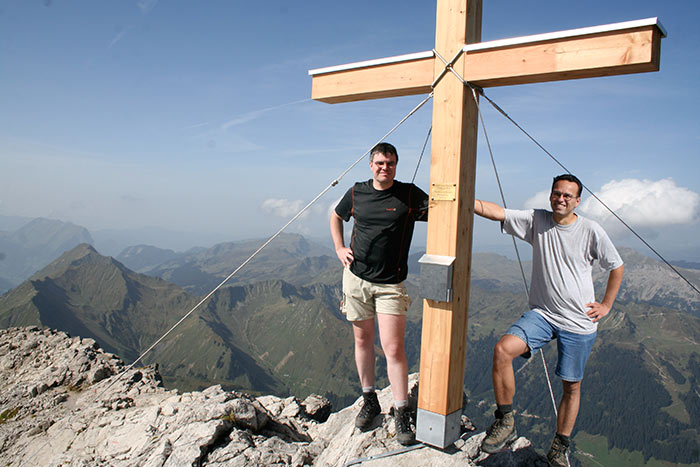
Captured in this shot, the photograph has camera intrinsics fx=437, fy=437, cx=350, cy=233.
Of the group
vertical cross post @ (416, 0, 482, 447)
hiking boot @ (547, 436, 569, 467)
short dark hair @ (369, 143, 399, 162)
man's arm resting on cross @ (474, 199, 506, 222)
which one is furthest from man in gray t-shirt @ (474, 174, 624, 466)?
short dark hair @ (369, 143, 399, 162)

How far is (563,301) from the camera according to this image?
5.23 metres

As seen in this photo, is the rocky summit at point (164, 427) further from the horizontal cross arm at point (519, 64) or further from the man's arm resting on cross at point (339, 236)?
the horizontal cross arm at point (519, 64)

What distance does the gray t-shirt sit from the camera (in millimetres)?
5199

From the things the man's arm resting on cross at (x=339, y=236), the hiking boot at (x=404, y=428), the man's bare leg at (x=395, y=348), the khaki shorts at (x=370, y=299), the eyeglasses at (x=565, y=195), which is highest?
the eyeglasses at (x=565, y=195)

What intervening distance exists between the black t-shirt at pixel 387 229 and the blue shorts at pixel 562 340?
1551 millimetres

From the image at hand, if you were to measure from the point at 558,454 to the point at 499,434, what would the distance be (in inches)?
41.9

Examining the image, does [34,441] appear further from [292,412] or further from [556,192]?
[556,192]

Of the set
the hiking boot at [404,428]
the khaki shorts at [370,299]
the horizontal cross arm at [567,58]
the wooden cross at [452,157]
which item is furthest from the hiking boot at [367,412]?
the horizontal cross arm at [567,58]

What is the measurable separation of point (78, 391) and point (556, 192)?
11.0m

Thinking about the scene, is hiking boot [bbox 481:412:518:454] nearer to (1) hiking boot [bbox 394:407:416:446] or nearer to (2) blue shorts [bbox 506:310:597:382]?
(2) blue shorts [bbox 506:310:597:382]

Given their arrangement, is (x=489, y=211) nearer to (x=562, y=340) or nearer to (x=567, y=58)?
(x=562, y=340)

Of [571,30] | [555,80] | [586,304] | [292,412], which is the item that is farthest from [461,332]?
[292,412]

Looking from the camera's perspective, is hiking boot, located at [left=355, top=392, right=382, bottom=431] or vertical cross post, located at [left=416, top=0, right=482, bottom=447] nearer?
vertical cross post, located at [left=416, top=0, right=482, bottom=447]

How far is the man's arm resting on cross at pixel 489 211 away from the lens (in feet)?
18.4
